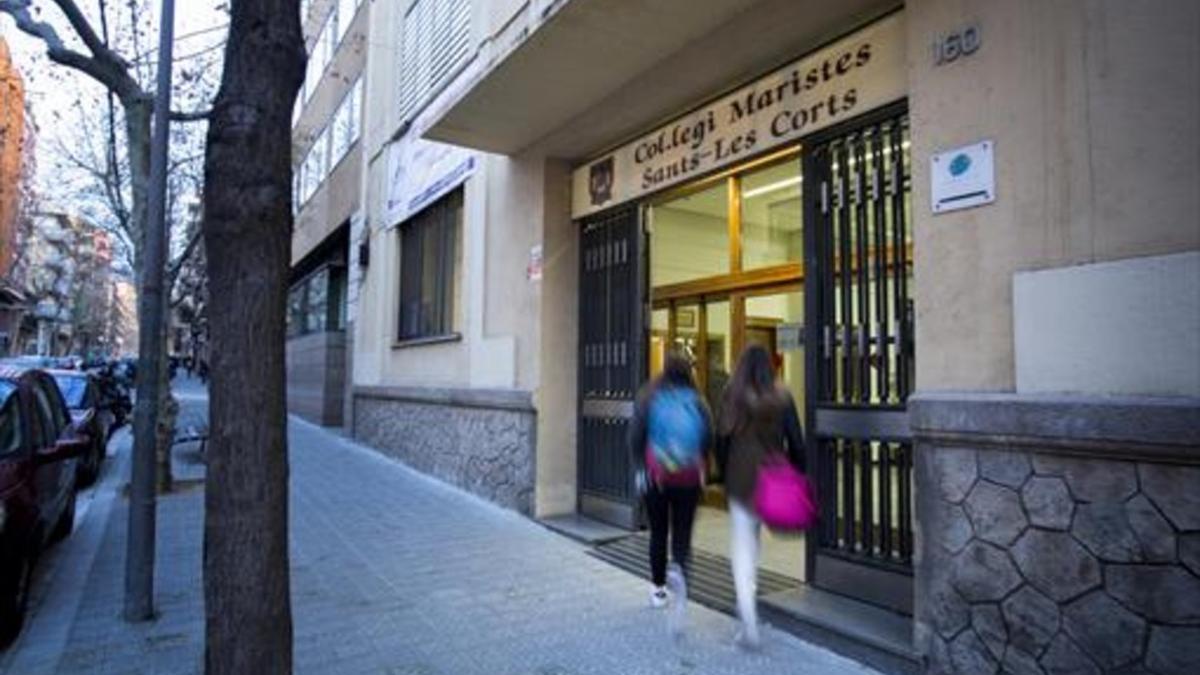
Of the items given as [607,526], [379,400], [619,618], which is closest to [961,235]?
Answer: [619,618]

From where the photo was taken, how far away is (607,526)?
328 inches

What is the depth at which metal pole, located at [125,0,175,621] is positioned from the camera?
18.6 ft

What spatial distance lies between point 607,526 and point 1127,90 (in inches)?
233

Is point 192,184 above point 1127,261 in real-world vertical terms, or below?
above

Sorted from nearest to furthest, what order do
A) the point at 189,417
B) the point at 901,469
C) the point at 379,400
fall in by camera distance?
1. the point at 901,469
2. the point at 379,400
3. the point at 189,417

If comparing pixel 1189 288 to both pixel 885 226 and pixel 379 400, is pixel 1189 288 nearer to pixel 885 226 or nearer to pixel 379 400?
pixel 885 226

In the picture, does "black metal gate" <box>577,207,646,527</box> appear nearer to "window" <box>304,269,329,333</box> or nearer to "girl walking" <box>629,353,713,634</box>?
"girl walking" <box>629,353,713,634</box>

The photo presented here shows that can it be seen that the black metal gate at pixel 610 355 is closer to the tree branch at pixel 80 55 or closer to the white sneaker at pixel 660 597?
the white sneaker at pixel 660 597

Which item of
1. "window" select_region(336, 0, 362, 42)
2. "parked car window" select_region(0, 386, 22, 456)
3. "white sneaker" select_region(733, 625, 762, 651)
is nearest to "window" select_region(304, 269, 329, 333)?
"window" select_region(336, 0, 362, 42)

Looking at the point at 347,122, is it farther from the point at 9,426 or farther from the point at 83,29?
the point at 9,426

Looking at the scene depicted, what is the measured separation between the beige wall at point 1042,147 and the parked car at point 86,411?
10822 mm

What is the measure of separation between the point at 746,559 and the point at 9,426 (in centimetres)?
538

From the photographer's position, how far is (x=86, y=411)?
12094 millimetres

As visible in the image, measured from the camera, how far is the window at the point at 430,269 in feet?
39.6
